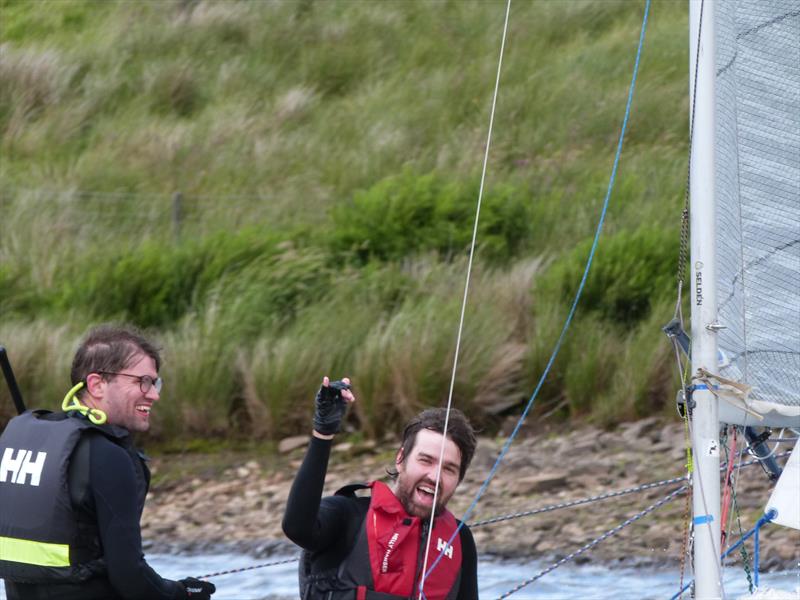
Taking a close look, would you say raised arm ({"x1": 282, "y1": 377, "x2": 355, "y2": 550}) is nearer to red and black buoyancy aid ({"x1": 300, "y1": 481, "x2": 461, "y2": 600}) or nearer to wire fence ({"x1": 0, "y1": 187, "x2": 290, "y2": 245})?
red and black buoyancy aid ({"x1": 300, "y1": 481, "x2": 461, "y2": 600})

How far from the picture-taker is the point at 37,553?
112 inches

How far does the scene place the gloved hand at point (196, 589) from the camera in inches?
121

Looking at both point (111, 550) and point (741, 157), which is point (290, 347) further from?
point (111, 550)

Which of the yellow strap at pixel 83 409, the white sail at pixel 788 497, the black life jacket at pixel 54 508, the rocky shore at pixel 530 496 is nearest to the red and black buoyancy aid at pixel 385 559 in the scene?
the black life jacket at pixel 54 508

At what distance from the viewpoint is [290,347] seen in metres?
9.20

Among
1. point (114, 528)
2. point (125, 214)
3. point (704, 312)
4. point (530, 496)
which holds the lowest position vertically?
point (530, 496)

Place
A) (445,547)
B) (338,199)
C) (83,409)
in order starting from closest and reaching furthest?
(83,409) → (445,547) → (338,199)

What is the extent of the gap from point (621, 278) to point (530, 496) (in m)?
2.27

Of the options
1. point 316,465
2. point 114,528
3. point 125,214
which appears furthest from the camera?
point 125,214

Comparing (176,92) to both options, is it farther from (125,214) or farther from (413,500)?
(413,500)

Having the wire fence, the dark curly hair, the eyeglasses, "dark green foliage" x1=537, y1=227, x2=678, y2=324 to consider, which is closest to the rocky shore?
"dark green foliage" x1=537, y1=227, x2=678, y2=324

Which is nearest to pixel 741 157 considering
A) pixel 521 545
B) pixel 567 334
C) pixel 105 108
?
pixel 521 545

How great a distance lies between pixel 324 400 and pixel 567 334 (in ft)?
21.4

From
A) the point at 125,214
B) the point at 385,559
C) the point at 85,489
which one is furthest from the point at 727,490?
the point at 125,214
